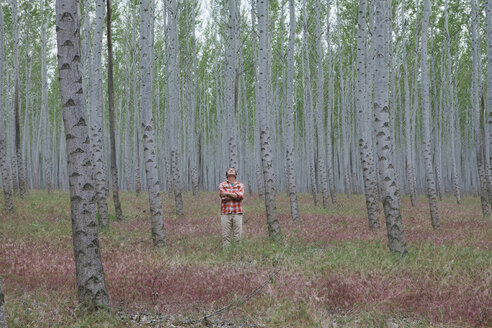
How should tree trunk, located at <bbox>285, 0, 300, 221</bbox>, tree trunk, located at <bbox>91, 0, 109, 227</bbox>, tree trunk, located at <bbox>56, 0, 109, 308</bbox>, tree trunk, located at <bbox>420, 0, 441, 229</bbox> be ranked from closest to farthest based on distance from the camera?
tree trunk, located at <bbox>56, 0, 109, 308</bbox> → tree trunk, located at <bbox>91, 0, 109, 227</bbox> → tree trunk, located at <bbox>420, 0, 441, 229</bbox> → tree trunk, located at <bbox>285, 0, 300, 221</bbox>

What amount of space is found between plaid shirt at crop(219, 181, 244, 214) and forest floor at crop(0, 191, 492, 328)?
890 millimetres

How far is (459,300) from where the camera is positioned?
17.1 feet

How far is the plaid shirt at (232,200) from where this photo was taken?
29.9ft

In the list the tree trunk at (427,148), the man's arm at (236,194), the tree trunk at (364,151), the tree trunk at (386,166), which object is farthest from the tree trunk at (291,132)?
the tree trunk at (386,166)

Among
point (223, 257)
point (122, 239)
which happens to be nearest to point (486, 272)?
point (223, 257)

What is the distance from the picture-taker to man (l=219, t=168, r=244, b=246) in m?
9.13

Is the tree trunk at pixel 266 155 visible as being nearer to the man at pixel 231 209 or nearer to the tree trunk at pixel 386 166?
the man at pixel 231 209

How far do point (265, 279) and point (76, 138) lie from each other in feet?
12.3

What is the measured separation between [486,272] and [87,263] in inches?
246

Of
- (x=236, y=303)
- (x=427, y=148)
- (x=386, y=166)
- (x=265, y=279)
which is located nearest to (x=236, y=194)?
(x=265, y=279)

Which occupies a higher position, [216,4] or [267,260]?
[216,4]

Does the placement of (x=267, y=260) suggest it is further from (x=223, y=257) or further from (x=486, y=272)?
(x=486, y=272)

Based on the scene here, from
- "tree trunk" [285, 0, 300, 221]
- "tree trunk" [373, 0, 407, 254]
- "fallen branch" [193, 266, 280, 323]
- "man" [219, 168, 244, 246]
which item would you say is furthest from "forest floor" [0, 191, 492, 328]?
"tree trunk" [285, 0, 300, 221]

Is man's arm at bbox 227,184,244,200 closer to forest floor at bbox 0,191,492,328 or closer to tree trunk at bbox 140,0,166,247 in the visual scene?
forest floor at bbox 0,191,492,328
